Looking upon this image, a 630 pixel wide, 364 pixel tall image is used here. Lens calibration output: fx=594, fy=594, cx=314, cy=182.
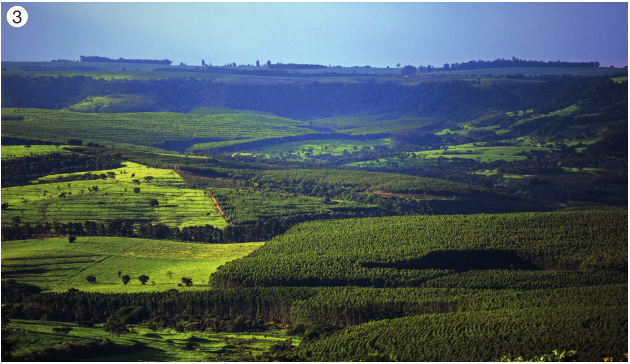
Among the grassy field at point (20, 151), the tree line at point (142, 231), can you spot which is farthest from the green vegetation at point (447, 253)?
the grassy field at point (20, 151)

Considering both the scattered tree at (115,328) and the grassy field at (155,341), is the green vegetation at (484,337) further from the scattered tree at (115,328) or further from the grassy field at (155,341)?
the scattered tree at (115,328)

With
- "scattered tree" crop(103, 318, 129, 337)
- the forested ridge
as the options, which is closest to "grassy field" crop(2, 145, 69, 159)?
the forested ridge

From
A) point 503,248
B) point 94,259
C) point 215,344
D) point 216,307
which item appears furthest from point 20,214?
point 503,248

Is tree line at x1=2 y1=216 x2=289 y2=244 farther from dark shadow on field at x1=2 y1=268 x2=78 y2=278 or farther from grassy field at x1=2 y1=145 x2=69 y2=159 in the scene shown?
grassy field at x1=2 y1=145 x2=69 y2=159

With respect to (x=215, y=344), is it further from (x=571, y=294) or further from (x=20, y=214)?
(x=20, y=214)

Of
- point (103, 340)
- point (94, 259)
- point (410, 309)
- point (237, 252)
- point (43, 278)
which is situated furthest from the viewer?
point (237, 252)
